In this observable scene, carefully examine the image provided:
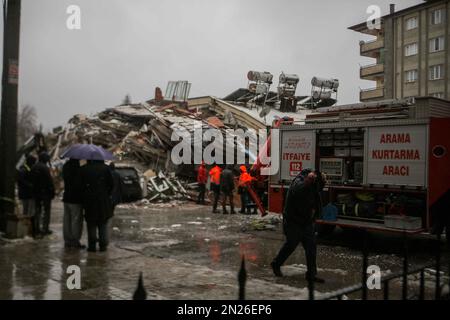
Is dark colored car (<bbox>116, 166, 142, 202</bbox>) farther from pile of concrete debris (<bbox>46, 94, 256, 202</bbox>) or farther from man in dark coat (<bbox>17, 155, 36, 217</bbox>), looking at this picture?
man in dark coat (<bbox>17, 155, 36, 217</bbox>)

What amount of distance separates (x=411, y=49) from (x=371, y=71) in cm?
466

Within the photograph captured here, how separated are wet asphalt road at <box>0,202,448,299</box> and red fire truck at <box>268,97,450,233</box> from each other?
0.86m

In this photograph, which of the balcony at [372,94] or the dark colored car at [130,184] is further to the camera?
the balcony at [372,94]

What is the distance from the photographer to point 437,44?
44531 millimetres

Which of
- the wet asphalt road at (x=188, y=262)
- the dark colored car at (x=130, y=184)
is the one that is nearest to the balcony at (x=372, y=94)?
the dark colored car at (x=130, y=184)

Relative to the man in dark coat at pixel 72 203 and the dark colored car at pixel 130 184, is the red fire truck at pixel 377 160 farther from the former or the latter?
the dark colored car at pixel 130 184

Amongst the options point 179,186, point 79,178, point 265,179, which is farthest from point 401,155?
point 179,186

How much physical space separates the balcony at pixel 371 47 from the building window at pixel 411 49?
3.01 meters

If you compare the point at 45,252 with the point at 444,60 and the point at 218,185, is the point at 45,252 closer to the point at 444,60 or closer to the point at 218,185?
the point at 218,185

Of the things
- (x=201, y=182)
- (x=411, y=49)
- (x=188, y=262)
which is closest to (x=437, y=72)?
(x=411, y=49)

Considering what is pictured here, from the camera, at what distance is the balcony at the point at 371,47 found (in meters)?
50.1

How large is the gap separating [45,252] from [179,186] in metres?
13.0

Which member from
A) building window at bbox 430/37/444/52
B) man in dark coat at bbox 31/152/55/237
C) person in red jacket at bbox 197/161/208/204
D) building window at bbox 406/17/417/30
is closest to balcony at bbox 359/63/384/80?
→ building window at bbox 406/17/417/30

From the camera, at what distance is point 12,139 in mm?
10453
